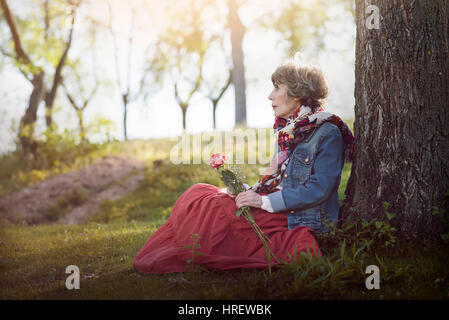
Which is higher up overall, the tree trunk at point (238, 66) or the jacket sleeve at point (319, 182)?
the tree trunk at point (238, 66)

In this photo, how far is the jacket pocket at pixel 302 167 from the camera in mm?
3342

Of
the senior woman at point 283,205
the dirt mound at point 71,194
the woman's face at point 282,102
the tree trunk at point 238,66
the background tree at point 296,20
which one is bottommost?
the dirt mound at point 71,194

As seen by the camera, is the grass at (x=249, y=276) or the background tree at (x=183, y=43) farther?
the background tree at (x=183, y=43)

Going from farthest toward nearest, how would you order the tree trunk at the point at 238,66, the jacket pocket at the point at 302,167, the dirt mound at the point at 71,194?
the tree trunk at the point at 238,66
the dirt mound at the point at 71,194
the jacket pocket at the point at 302,167

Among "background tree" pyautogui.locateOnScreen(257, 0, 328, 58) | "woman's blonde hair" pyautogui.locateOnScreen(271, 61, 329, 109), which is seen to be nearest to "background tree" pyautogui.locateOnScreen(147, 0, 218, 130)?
"background tree" pyautogui.locateOnScreen(257, 0, 328, 58)

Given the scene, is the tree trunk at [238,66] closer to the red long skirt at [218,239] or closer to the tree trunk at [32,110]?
the tree trunk at [32,110]

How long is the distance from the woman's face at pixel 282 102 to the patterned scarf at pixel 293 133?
0.05 meters

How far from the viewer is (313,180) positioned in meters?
3.27

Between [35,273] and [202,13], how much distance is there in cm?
1730

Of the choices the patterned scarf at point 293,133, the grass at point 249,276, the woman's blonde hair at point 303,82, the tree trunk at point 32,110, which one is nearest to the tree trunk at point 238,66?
the tree trunk at point 32,110

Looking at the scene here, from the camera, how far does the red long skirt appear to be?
3.24 m

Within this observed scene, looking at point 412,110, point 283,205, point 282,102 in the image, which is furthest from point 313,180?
point 412,110
